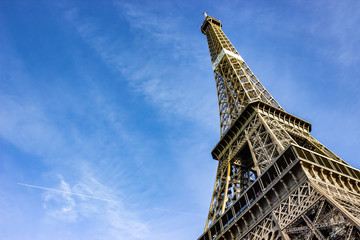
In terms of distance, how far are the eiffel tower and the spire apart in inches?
7.5

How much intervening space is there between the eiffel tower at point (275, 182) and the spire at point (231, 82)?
0.63 ft

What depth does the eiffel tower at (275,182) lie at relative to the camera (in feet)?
48.9

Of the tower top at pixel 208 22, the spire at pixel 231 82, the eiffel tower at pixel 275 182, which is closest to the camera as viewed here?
the eiffel tower at pixel 275 182

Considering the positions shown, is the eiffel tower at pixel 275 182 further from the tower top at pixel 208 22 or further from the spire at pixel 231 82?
the tower top at pixel 208 22

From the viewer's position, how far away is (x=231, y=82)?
41.5 m

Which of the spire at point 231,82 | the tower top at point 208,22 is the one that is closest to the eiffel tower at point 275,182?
the spire at point 231,82

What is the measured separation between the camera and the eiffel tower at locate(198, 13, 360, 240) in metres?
14.9

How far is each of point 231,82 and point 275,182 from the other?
2422cm

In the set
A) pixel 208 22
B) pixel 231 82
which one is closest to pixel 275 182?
pixel 231 82

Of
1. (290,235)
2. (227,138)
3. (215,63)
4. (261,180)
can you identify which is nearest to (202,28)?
(215,63)

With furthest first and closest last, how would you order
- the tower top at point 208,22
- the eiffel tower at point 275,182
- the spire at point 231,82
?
the tower top at point 208,22, the spire at point 231,82, the eiffel tower at point 275,182

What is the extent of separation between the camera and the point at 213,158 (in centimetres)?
3572

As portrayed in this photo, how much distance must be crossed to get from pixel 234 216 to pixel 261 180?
356 centimetres

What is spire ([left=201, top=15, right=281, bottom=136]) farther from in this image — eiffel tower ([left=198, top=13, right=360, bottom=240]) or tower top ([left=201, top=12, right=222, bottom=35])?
tower top ([left=201, top=12, right=222, bottom=35])
